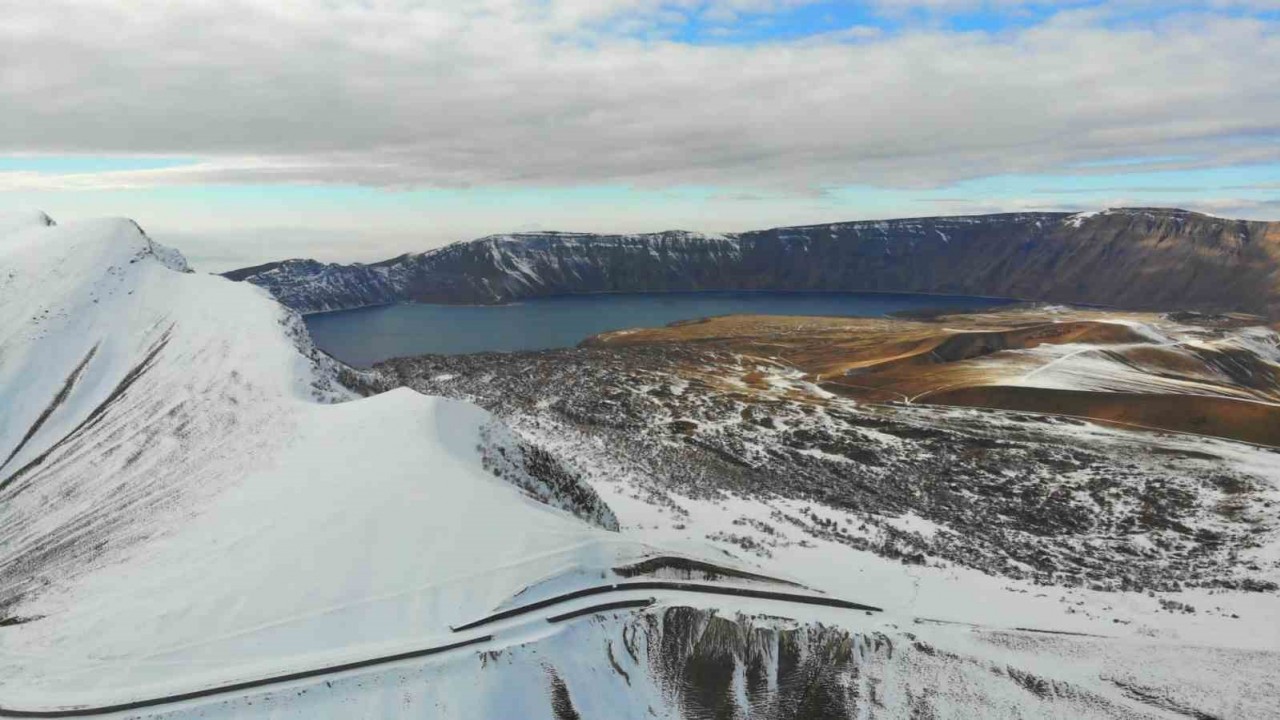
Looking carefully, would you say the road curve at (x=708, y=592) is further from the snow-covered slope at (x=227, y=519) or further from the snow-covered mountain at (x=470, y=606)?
the snow-covered slope at (x=227, y=519)

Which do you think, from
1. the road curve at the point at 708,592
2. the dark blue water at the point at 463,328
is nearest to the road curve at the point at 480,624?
the road curve at the point at 708,592

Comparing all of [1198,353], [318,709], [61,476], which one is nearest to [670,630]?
[318,709]

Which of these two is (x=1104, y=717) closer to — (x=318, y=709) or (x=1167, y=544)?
(x=1167, y=544)

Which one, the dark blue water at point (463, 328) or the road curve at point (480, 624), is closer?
the road curve at point (480, 624)

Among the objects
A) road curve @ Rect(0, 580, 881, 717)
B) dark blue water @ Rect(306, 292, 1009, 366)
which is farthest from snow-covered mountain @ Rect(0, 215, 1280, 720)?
dark blue water @ Rect(306, 292, 1009, 366)

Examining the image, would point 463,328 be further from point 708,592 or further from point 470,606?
point 470,606

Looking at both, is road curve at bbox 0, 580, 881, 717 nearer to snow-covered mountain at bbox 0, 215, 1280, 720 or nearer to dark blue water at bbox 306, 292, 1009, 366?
snow-covered mountain at bbox 0, 215, 1280, 720
